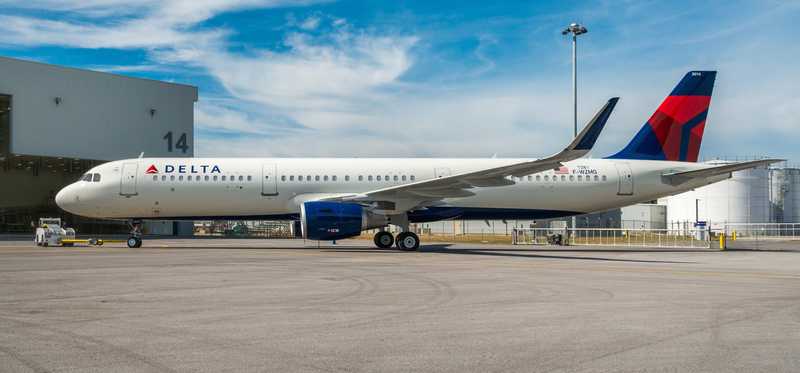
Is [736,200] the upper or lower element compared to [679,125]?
lower

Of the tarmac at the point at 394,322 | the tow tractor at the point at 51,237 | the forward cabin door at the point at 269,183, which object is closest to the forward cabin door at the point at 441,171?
the forward cabin door at the point at 269,183

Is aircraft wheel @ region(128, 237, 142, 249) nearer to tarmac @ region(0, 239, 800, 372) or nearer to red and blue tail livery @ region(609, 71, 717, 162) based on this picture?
tarmac @ region(0, 239, 800, 372)

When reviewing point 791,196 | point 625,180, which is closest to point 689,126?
point 625,180

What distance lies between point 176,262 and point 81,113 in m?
31.1

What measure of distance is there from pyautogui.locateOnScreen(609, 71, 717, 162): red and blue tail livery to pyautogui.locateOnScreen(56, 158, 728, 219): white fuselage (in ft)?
1.95

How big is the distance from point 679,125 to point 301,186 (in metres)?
14.7

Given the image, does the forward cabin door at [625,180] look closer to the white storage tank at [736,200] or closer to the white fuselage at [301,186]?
the white fuselage at [301,186]

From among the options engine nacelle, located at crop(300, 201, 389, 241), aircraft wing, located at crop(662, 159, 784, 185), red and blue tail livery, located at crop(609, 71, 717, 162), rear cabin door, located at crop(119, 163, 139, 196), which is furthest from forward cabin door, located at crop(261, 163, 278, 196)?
aircraft wing, located at crop(662, 159, 784, 185)

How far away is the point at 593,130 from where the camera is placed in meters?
20.1

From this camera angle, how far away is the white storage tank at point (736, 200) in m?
61.2

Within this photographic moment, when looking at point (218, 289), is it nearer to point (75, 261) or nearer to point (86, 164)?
point (75, 261)

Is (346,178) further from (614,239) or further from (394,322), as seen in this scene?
(394,322)

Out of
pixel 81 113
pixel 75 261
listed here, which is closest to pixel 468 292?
pixel 75 261

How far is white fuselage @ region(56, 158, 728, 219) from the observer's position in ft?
80.5
